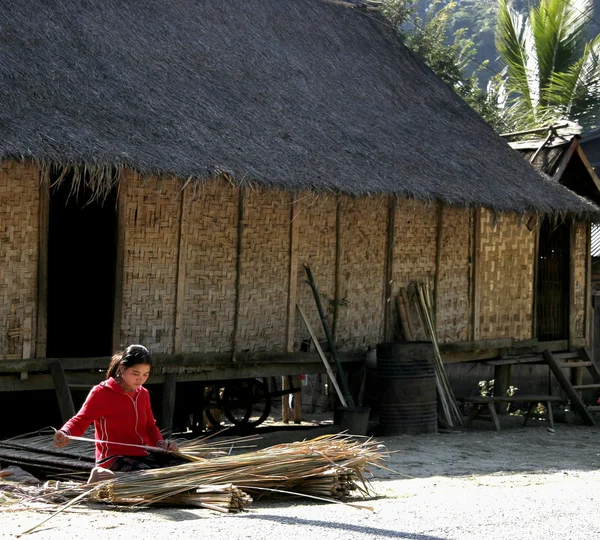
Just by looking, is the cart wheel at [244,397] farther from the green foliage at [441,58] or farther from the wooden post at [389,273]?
the green foliage at [441,58]

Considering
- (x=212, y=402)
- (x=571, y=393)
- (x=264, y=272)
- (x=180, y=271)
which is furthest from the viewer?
(x=571, y=393)

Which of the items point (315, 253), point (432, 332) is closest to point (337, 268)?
point (315, 253)

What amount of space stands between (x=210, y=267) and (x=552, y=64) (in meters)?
16.7

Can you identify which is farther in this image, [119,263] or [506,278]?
[506,278]

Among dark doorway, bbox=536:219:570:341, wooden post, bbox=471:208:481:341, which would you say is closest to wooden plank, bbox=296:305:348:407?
wooden post, bbox=471:208:481:341

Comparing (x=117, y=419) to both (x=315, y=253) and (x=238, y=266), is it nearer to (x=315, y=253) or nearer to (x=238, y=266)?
(x=238, y=266)

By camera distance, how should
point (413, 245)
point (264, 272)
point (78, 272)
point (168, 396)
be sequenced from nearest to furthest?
point (168, 396) < point (264, 272) < point (78, 272) < point (413, 245)

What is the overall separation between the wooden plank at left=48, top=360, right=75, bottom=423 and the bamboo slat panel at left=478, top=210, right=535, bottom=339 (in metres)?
5.84

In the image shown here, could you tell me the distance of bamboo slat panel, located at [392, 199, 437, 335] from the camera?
11.9 meters

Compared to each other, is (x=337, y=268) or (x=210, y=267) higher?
(x=337, y=268)

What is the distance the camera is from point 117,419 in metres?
6.00

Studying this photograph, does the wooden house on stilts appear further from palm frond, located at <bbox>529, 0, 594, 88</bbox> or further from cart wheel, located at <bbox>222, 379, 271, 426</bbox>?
palm frond, located at <bbox>529, 0, 594, 88</bbox>

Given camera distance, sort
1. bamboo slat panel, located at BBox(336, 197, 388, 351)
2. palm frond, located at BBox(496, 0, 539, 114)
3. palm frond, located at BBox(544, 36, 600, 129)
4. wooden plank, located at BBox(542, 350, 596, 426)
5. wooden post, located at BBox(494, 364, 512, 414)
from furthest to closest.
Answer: palm frond, located at BBox(496, 0, 539, 114)
palm frond, located at BBox(544, 36, 600, 129)
wooden post, located at BBox(494, 364, 512, 414)
wooden plank, located at BBox(542, 350, 596, 426)
bamboo slat panel, located at BBox(336, 197, 388, 351)

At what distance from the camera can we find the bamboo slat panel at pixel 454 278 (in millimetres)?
12391
